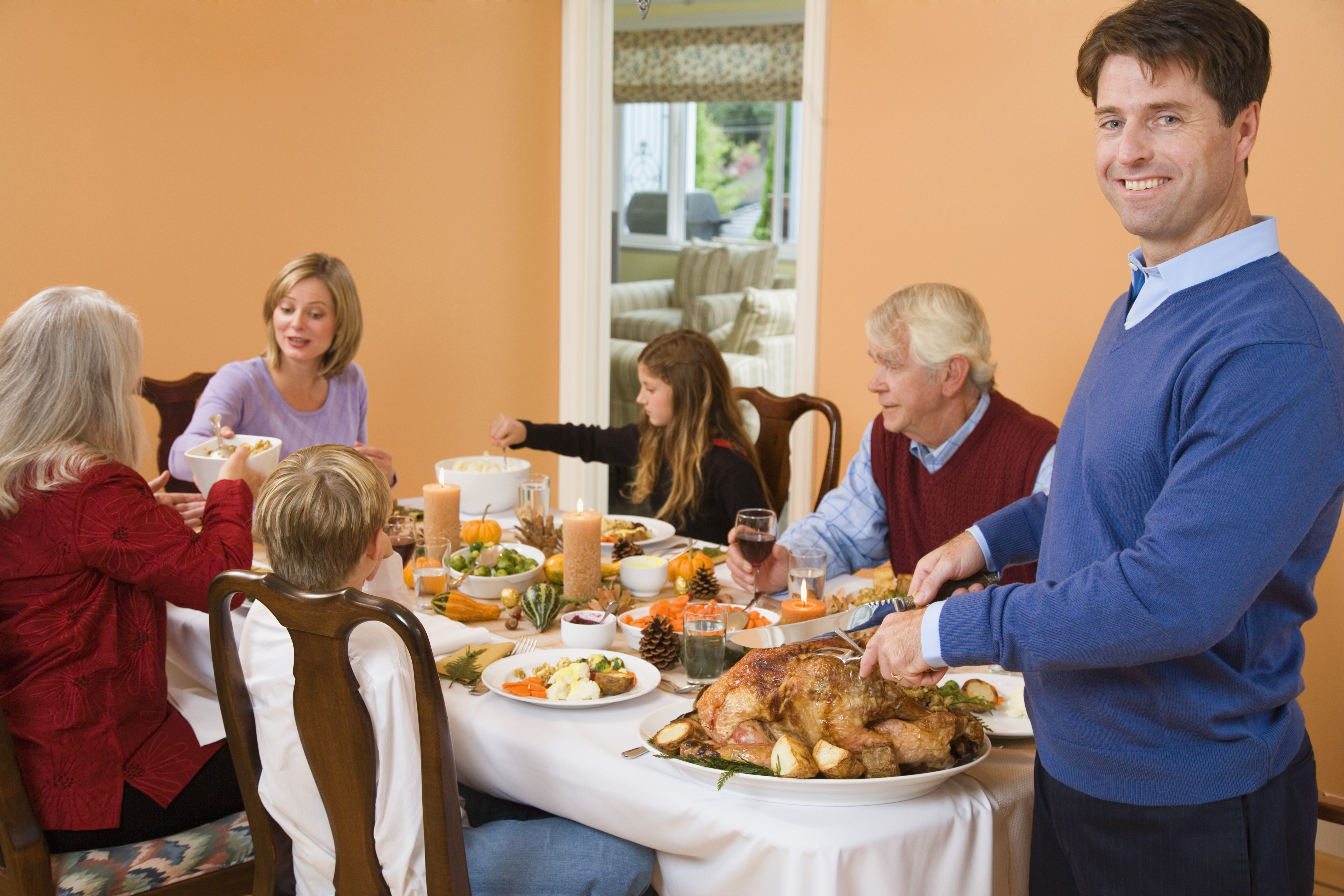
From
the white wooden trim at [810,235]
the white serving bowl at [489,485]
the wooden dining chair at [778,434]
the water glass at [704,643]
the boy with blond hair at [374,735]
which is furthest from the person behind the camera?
the white wooden trim at [810,235]

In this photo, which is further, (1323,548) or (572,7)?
(572,7)

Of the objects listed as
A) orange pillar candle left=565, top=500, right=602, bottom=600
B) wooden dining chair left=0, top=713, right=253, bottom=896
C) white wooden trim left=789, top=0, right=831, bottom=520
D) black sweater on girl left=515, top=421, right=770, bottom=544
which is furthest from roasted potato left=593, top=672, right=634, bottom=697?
white wooden trim left=789, top=0, right=831, bottom=520

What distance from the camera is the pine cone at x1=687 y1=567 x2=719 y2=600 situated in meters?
2.00

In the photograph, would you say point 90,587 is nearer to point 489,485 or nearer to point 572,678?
point 572,678

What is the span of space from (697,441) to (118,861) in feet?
5.35

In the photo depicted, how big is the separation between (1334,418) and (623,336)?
4.61 meters

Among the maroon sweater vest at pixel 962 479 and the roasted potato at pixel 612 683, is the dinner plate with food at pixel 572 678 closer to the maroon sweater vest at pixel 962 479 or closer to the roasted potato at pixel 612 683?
the roasted potato at pixel 612 683

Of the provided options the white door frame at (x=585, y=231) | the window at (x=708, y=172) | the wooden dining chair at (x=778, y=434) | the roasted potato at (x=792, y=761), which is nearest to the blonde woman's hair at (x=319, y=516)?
the roasted potato at (x=792, y=761)

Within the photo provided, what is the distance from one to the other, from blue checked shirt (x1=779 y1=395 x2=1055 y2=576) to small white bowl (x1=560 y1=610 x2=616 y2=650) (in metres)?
0.65

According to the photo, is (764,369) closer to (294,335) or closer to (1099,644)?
(294,335)

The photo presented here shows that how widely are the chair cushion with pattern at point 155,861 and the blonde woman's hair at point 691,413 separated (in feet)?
4.42

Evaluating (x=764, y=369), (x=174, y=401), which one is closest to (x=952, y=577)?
(x=174, y=401)

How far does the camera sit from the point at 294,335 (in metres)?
2.81

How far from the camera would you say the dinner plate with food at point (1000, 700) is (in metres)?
1.43
